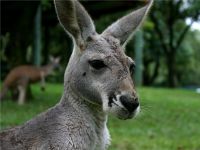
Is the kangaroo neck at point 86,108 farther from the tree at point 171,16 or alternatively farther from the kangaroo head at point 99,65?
the tree at point 171,16

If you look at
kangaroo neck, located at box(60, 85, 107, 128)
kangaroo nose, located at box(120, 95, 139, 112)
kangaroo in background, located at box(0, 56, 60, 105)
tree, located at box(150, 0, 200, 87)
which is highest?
kangaroo nose, located at box(120, 95, 139, 112)

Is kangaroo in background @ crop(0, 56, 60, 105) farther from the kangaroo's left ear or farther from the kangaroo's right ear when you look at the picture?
the kangaroo's right ear

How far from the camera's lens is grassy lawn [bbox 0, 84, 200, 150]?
743 centimetres

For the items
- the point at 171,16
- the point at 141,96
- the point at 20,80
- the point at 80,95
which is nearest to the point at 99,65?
the point at 80,95

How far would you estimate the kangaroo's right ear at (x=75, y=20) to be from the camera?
378 cm

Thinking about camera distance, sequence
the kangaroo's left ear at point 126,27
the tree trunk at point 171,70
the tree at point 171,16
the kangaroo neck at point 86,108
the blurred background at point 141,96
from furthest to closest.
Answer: the tree trunk at point 171,70 < the tree at point 171,16 < the blurred background at point 141,96 < the kangaroo's left ear at point 126,27 < the kangaroo neck at point 86,108

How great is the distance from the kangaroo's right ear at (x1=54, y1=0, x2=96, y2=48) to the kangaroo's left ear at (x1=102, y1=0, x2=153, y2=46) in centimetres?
16

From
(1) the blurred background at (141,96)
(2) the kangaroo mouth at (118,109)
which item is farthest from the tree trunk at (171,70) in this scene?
(2) the kangaroo mouth at (118,109)

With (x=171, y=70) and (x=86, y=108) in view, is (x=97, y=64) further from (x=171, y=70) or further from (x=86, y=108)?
(x=171, y=70)

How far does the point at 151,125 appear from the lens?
9711 mm

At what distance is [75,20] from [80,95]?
0.49 meters

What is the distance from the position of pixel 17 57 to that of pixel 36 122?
10.5 meters

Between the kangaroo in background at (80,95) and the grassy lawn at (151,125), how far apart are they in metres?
0.38

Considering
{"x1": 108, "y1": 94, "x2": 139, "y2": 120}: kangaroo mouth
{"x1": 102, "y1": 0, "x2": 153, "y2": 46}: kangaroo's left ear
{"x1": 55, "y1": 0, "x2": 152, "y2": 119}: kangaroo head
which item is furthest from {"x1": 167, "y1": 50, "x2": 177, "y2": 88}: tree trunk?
{"x1": 108, "y1": 94, "x2": 139, "y2": 120}: kangaroo mouth
